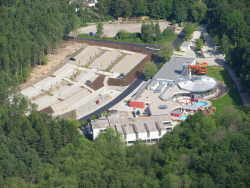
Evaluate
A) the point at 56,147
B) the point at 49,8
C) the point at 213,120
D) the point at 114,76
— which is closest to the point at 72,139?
the point at 56,147

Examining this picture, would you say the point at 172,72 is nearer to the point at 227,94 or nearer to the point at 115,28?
the point at 227,94

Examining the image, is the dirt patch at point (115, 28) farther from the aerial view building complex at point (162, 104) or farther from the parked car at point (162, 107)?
the parked car at point (162, 107)

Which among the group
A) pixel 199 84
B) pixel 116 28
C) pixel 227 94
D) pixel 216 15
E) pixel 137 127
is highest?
pixel 216 15

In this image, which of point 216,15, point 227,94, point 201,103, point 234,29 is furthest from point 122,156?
point 216,15

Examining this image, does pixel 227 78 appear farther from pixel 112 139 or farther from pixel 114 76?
pixel 112 139

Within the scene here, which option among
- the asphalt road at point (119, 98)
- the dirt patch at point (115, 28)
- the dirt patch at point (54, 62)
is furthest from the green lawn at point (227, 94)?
the dirt patch at point (54, 62)

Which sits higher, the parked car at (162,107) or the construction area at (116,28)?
the construction area at (116,28)
